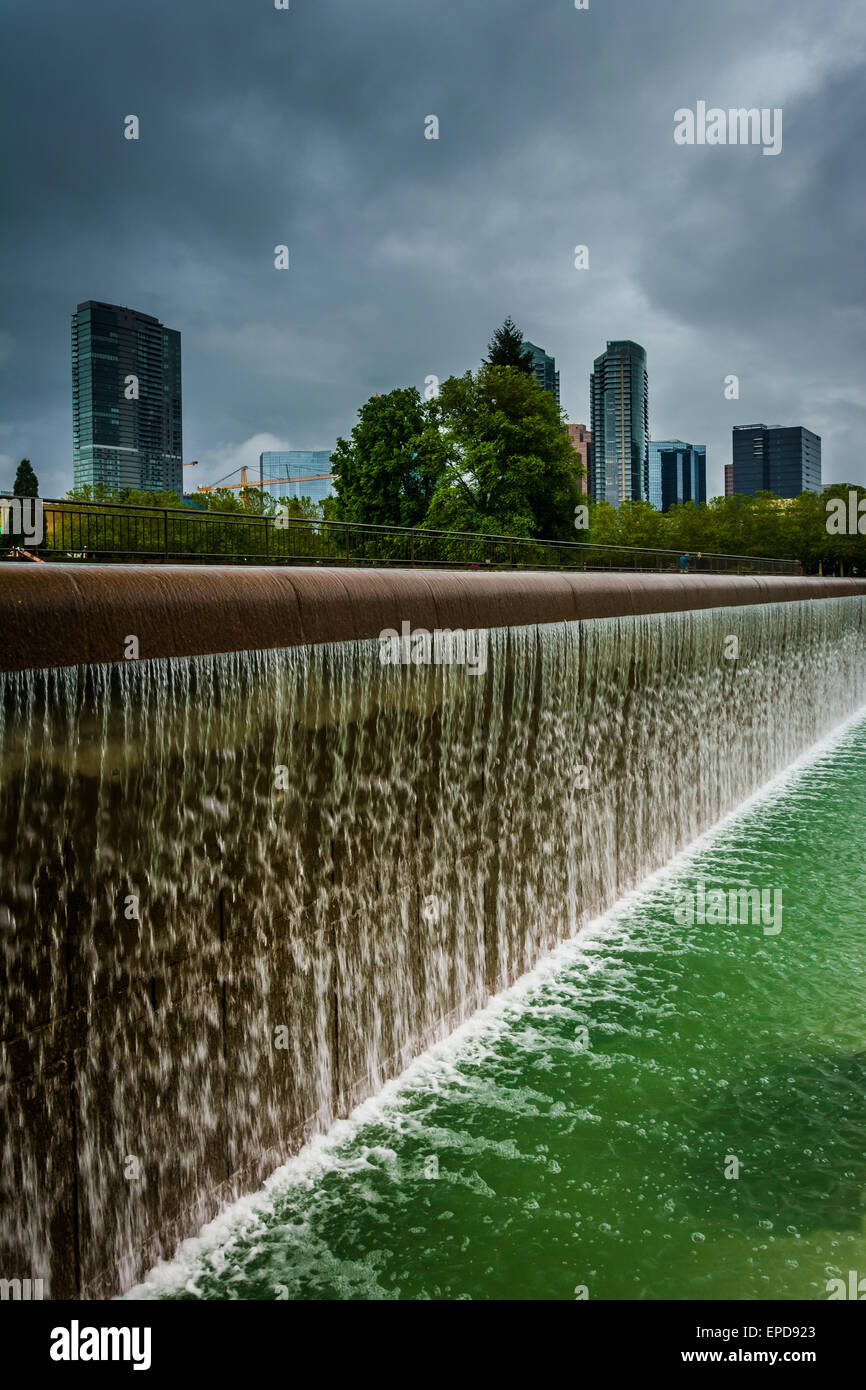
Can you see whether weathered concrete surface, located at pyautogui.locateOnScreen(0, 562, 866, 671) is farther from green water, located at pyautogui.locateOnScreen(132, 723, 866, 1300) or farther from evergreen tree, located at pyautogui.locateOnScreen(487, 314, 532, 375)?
evergreen tree, located at pyautogui.locateOnScreen(487, 314, 532, 375)

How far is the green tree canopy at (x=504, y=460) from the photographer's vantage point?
41.7 meters

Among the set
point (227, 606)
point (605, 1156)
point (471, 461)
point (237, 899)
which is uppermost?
point (471, 461)

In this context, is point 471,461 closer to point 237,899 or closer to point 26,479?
point 237,899

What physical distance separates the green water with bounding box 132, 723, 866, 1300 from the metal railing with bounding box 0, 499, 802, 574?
4.04 meters

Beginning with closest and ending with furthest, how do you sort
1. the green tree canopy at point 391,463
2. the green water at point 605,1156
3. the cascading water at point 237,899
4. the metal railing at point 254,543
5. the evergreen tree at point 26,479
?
the cascading water at point 237,899
the green water at point 605,1156
the metal railing at point 254,543
the green tree canopy at point 391,463
the evergreen tree at point 26,479

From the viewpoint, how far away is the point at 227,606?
4.92 m

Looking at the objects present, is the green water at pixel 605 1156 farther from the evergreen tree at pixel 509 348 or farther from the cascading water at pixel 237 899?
the evergreen tree at pixel 509 348

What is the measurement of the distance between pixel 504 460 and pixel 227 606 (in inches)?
1548

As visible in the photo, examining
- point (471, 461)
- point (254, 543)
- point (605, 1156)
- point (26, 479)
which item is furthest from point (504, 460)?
point (26, 479)

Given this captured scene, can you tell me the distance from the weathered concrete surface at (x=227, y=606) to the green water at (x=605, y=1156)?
9.50ft

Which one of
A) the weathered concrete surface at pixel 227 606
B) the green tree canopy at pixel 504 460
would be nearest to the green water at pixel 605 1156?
the weathered concrete surface at pixel 227 606

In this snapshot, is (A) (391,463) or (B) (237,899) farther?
(A) (391,463)

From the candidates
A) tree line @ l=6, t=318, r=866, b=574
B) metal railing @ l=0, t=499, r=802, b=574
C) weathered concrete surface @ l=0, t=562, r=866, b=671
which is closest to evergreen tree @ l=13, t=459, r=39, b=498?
tree line @ l=6, t=318, r=866, b=574

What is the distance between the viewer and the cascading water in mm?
4105
